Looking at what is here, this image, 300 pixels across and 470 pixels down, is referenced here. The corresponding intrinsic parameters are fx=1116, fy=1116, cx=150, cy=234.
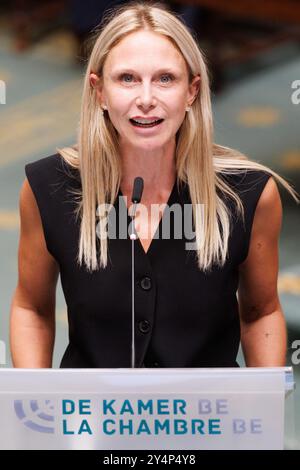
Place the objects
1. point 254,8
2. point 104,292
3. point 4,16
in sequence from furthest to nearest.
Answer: point 4,16 < point 254,8 < point 104,292

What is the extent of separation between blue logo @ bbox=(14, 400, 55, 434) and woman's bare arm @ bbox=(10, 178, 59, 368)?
525 millimetres

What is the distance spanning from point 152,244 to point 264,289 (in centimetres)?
28

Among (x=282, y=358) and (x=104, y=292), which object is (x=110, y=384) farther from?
(x=282, y=358)

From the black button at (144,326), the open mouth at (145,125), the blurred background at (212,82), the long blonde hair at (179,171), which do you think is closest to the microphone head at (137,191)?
the open mouth at (145,125)

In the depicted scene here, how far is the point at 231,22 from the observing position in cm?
802

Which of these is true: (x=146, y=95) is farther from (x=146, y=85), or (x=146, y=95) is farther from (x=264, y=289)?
(x=264, y=289)

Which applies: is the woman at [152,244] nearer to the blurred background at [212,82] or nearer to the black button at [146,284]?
the black button at [146,284]

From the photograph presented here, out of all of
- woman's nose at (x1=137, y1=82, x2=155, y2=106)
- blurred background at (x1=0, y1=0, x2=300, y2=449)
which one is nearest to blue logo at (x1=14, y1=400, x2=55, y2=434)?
woman's nose at (x1=137, y1=82, x2=155, y2=106)

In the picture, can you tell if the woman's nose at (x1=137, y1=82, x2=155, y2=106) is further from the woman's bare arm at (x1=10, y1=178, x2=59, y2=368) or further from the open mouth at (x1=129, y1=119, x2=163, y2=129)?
the woman's bare arm at (x1=10, y1=178, x2=59, y2=368)

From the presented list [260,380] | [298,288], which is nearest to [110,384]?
[260,380]

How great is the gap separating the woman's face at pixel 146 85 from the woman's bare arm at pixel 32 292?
0.35m

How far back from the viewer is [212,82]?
6.04 m

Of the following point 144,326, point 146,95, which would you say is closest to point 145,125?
point 146,95

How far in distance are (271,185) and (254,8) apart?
4.10 metres
